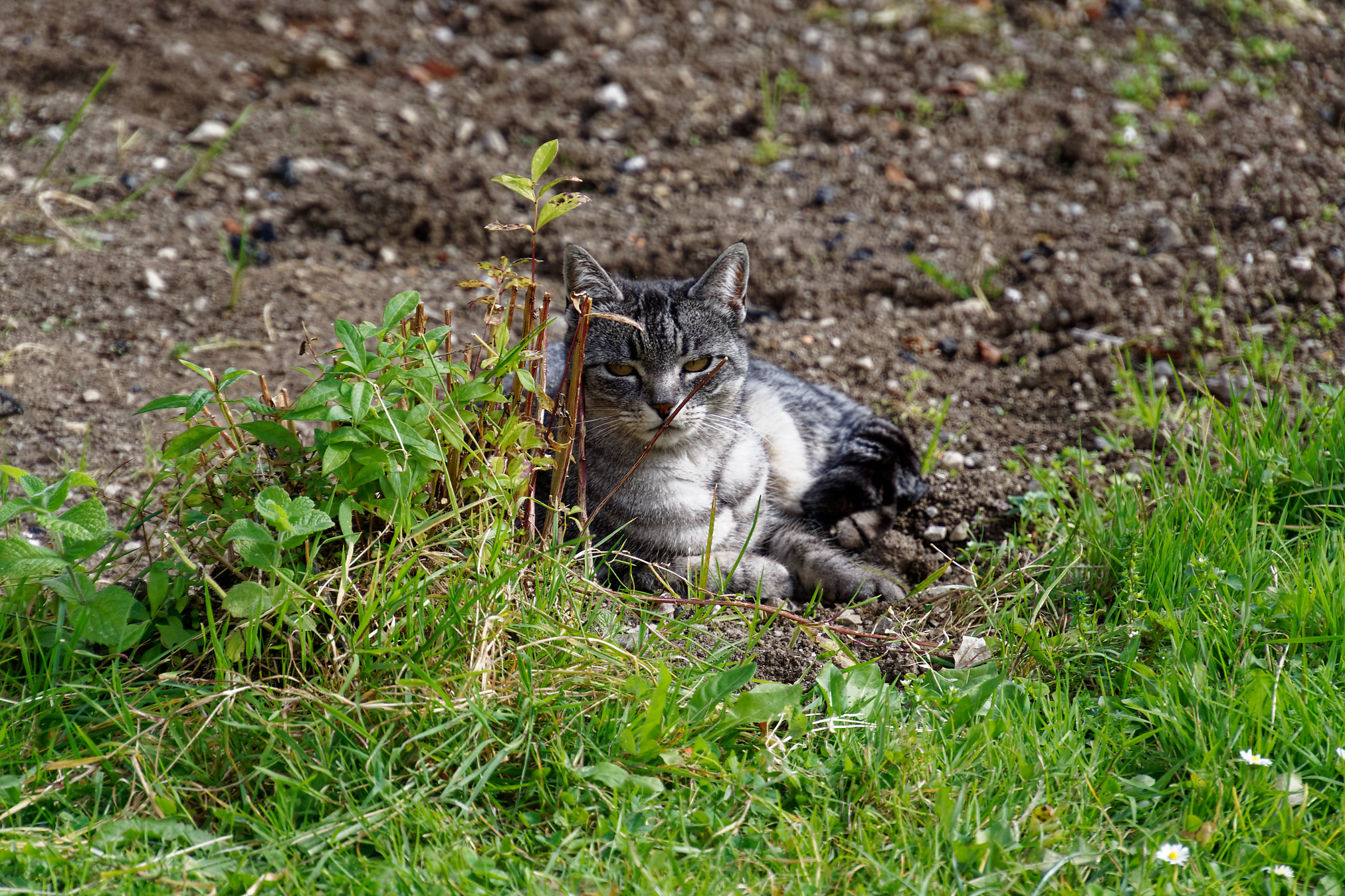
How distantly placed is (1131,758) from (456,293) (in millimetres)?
3240

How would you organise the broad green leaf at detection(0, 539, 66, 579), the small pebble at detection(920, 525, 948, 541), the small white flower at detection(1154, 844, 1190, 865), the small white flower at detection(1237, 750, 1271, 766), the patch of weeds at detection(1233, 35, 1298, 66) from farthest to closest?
the patch of weeds at detection(1233, 35, 1298, 66) < the small pebble at detection(920, 525, 948, 541) < the broad green leaf at detection(0, 539, 66, 579) < the small white flower at detection(1237, 750, 1271, 766) < the small white flower at detection(1154, 844, 1190, 865)

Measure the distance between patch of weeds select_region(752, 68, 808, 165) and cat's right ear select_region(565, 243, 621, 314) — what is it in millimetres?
2466

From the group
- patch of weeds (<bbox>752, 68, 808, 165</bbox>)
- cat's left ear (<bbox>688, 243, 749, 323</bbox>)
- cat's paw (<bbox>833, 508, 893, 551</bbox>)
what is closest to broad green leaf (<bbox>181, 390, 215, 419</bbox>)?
cat's left ear (<bbox>688, 243, 749, 323</bbox>)

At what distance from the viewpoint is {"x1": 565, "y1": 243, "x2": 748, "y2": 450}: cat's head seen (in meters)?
3.02

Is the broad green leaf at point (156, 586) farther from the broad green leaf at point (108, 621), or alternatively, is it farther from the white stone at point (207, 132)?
the white stone at point (207, 132)

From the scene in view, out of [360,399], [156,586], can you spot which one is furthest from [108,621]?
[360,399]

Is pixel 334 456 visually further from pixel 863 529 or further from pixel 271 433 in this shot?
pixel 863 529

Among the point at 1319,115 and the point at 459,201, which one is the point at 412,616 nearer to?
the point at 459,201

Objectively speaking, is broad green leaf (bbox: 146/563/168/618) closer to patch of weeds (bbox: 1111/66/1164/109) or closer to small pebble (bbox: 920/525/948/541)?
small pebble (bbox: 920/525/948/541)

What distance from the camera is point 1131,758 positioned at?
2.25 metres

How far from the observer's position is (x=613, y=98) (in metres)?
5.42

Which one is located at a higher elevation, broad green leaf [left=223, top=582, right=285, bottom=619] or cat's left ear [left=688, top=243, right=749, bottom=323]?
cat's left ear [left=688, top=243, right=749, bottom=323]

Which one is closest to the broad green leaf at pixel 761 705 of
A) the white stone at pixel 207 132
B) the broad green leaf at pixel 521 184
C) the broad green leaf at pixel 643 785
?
the broad green leaf at pixel 643 785

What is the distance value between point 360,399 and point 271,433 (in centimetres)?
31
